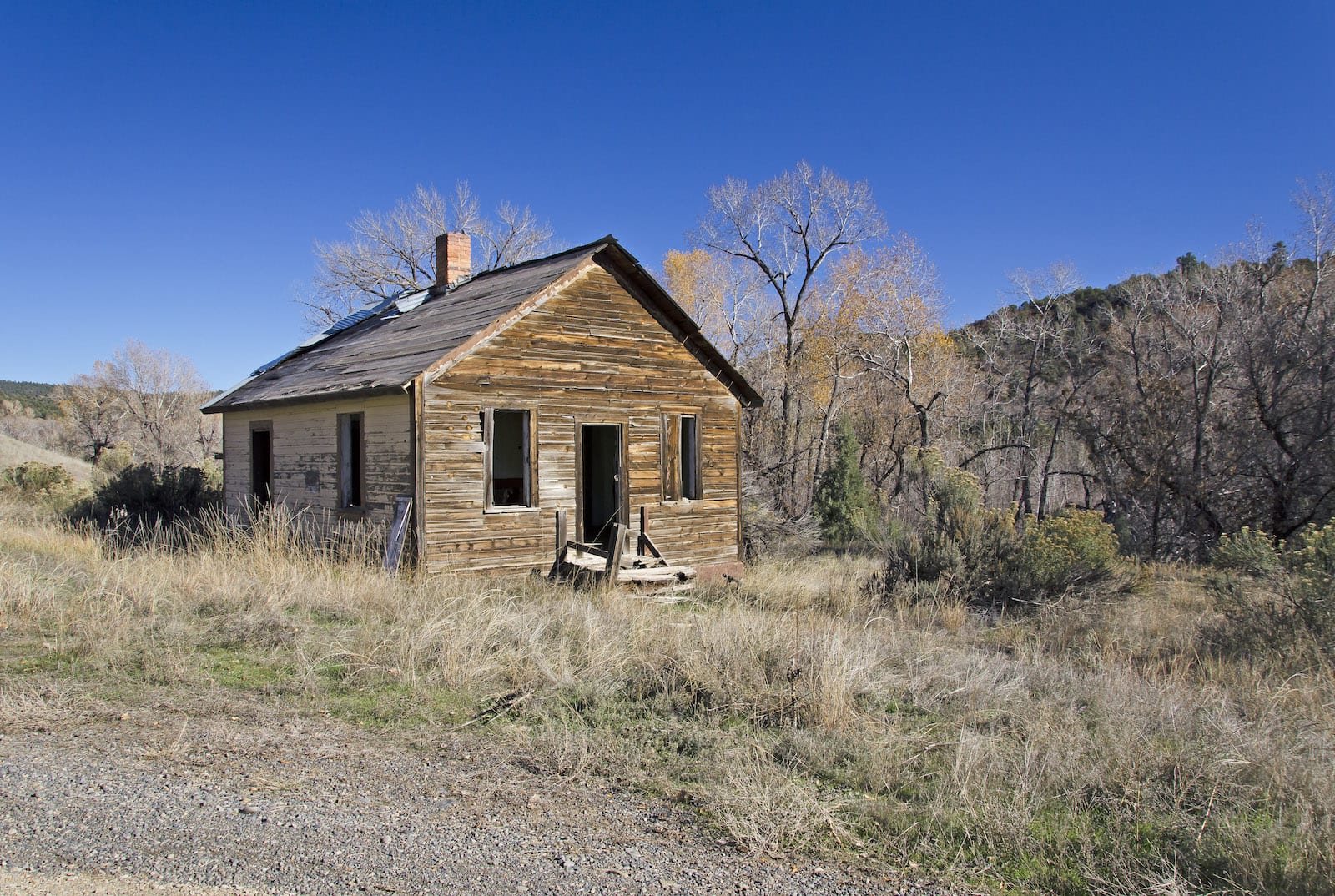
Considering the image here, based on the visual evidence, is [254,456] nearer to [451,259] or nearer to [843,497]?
[451,259]

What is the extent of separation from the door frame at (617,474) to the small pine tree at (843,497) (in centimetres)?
776

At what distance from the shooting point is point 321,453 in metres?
13.2

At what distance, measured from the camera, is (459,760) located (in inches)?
189

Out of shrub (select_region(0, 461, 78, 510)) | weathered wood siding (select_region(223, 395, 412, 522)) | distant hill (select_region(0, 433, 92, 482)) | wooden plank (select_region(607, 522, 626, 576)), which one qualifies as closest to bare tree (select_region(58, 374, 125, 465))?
distant hill (select_region(0, 433, 92, 482))

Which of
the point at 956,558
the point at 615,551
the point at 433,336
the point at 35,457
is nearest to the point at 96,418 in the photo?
the point at 35,457

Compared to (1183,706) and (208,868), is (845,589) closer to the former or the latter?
(1183,706)

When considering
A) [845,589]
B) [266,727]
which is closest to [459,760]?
[266,727]

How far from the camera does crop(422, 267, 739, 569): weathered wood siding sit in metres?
11.7

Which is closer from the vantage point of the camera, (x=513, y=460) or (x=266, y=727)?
(x=266, y=727)

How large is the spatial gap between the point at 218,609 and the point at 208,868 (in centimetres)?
524

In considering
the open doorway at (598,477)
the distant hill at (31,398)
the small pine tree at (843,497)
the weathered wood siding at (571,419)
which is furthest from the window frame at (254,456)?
the distant hill at (31,398)

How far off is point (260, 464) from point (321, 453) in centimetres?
288

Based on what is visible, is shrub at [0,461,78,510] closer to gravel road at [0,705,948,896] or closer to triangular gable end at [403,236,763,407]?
triangular gable end at [403,236,763,407]

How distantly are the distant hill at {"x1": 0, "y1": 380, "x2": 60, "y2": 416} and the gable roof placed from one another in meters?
48.5
